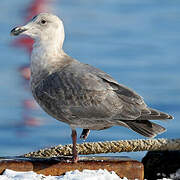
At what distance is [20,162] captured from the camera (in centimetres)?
573

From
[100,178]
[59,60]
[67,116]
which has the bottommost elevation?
[100,178]

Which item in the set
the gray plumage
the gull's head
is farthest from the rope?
the gull's head

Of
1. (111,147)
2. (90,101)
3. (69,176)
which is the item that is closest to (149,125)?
(90,101)

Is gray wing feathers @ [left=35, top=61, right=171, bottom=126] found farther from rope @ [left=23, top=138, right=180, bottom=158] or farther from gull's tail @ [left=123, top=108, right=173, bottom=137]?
rope @ [left=23, top=138, right=180, bottom=158]

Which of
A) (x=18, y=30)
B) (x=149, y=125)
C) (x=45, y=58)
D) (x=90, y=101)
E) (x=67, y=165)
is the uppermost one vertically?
(x=18, y=30)

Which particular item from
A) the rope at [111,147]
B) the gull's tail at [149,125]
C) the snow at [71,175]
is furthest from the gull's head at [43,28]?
the rope at [111,147]

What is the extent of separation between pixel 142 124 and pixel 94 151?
1.64 m

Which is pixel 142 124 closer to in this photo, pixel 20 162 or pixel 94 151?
pixel 20 162

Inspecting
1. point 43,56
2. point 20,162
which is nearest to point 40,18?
point 43,56

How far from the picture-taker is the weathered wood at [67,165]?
5.71 meters

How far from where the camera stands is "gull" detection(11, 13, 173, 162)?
18.0 ft

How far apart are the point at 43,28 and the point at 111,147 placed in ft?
6.79

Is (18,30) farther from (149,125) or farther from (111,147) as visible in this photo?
(111,147)

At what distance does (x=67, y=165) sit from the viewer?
571 cm
